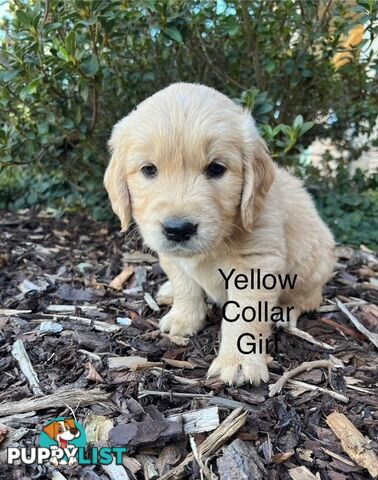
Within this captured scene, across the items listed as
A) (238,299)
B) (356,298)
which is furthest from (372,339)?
(238,299)

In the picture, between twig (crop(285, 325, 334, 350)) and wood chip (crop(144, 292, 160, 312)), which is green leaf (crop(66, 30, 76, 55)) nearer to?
wood chip (crop(144, 292, 160, 312))

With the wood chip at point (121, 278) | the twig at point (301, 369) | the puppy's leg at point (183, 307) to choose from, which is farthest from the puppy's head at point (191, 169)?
the wood chip at point (121, 278)

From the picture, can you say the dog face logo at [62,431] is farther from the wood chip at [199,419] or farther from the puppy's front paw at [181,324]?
the puppy's front paw at [181,324]

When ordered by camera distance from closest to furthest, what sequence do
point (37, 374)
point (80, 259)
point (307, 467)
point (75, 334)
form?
point (307, 467)
point (37, 374)
point (75, 334)
point (80, 259)

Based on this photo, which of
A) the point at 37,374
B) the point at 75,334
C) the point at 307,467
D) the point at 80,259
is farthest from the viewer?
the point at 80,259

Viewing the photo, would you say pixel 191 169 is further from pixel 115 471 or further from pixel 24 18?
pixel 24 18

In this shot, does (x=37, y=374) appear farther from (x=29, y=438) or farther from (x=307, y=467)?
(x=307, y=467)
